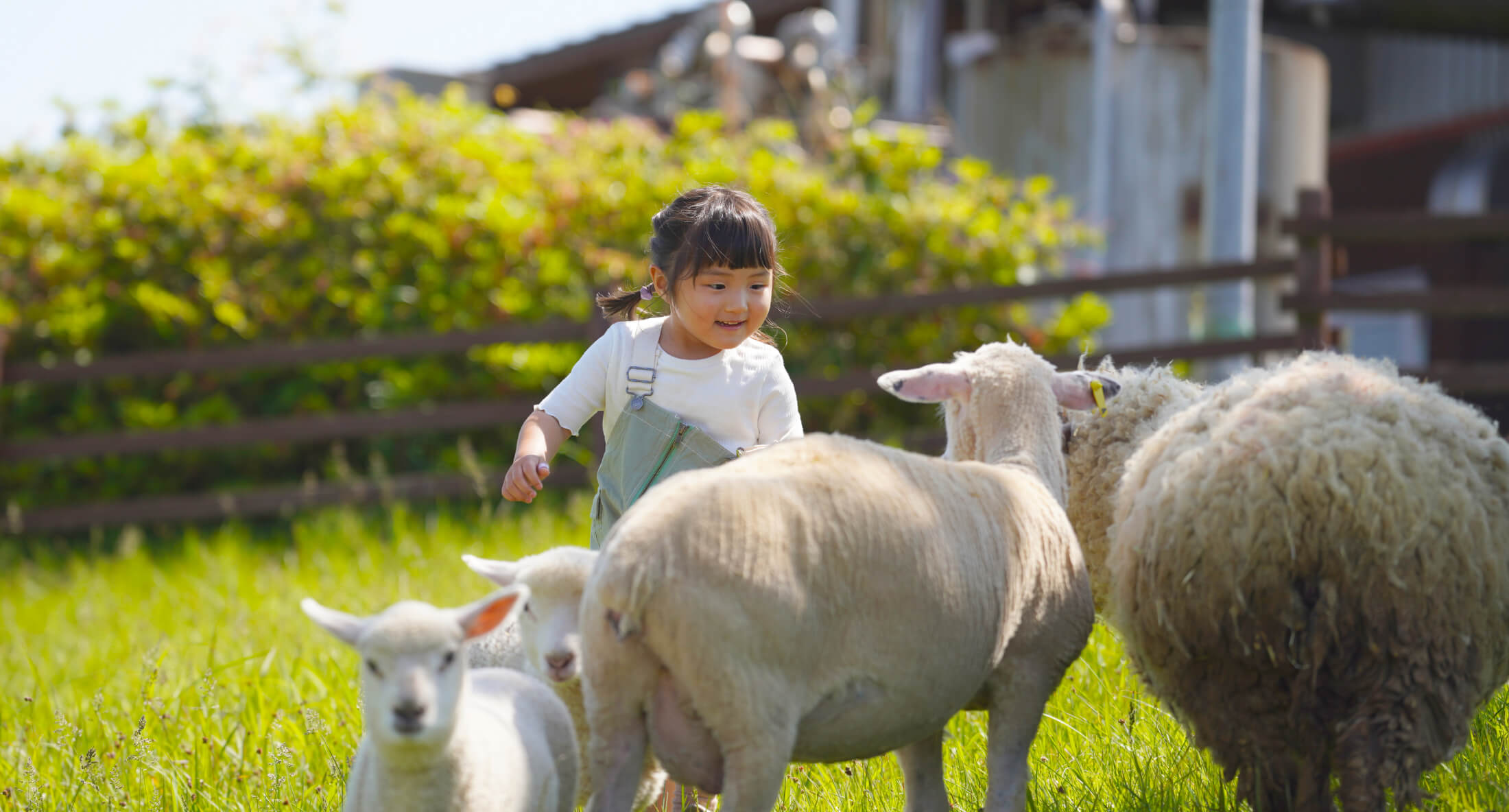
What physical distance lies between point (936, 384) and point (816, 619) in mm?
878

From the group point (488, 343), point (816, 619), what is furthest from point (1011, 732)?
point (488, 343)

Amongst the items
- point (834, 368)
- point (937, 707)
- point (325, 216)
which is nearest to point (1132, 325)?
point (834, 368)

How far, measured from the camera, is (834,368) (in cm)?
740

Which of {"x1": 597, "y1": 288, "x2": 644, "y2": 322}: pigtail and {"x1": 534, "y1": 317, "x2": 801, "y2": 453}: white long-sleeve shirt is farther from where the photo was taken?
{"x1": 597, "y1": 288, "x2": 644, "y2": 322}: pigtail

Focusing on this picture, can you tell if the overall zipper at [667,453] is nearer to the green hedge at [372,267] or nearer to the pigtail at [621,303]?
the pigtail at [621,303]

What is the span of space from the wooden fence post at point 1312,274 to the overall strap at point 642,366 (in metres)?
4.96

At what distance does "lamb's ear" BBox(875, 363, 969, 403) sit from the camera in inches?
107

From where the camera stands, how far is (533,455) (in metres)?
2.63

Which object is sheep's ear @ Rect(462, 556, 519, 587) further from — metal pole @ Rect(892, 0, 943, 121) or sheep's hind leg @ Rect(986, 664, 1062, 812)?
metal pole @ Rect(892, 0, 943, 121)

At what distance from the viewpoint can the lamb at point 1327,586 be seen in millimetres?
2162

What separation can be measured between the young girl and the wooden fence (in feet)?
12.4

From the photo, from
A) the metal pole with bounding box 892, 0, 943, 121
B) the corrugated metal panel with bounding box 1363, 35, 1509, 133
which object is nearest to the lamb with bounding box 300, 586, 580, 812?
the metal pole with bounding box 892, 0, 943, 121

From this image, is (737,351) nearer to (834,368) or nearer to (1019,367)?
(1019,367)

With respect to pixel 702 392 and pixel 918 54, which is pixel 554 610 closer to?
pixel 702 392
